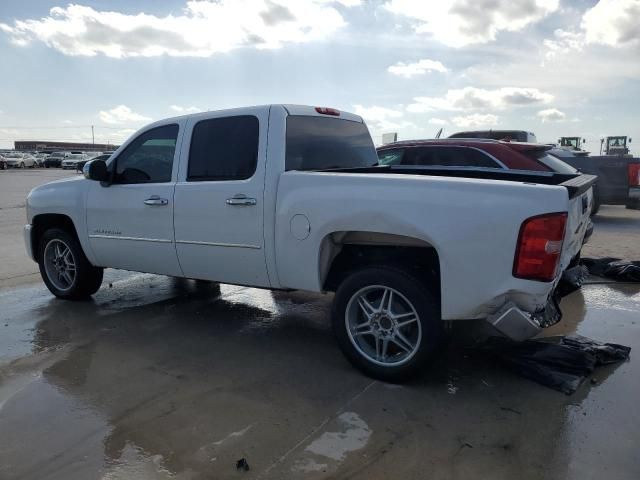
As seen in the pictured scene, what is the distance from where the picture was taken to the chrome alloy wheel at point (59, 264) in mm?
5867

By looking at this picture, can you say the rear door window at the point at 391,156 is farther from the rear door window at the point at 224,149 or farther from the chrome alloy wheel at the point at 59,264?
the chrome alloy wheel at the point at 59,264

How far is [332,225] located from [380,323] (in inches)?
30.6

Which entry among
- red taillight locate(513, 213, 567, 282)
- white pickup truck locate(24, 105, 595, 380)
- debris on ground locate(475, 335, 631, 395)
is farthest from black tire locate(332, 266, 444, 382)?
debris on ground locate(475, 335, 631, 395)

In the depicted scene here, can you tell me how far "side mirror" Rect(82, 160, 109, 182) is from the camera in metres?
5.18

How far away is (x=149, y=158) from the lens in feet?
16.8

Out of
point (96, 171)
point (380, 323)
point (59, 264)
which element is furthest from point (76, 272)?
point (380, 323)

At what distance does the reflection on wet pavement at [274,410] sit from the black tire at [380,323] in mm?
129

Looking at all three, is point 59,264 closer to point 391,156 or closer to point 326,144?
point 326,144

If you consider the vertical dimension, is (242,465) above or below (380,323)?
below

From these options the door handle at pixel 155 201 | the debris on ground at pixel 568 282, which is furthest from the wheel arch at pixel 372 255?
the door handle at pixel 155 201

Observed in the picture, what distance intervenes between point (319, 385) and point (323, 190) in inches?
54.6

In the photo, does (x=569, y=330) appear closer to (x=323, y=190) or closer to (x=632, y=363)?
(x=632, y=363)

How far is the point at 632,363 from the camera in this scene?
4055 mm

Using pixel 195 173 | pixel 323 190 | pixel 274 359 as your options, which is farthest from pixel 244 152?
pixel 274 359
